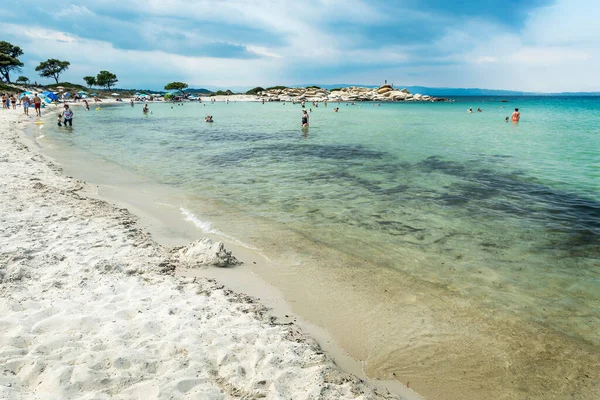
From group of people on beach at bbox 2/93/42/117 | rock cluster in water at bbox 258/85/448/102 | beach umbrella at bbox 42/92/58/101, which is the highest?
rock cluster in water at bbox 258/85/448/102

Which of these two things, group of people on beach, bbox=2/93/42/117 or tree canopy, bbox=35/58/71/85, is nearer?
group of people on beach, bbox=2/93/42/117

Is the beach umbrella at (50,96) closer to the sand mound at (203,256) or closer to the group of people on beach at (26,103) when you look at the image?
the group of people on beach at (26,103)

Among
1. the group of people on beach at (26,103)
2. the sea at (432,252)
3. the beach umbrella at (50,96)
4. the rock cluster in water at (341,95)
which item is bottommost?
the sea at (432,252)

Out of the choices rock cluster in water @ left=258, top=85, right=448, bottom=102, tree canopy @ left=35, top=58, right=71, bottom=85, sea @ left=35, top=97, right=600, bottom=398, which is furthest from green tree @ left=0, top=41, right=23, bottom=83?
sea @ left=35, top=97, right=600, bottom=398

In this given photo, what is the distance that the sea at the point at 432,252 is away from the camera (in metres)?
4.64

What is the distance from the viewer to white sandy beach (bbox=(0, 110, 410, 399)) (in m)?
3.54

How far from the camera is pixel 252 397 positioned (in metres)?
3.52

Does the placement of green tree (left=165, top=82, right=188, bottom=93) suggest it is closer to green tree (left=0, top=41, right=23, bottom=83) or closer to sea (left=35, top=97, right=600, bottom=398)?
green tree (left=0, top=41, right=23, bottom=83)

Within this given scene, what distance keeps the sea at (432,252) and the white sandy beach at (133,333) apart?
3.34 feet

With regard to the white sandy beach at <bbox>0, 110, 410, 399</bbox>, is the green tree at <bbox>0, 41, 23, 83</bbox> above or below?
above

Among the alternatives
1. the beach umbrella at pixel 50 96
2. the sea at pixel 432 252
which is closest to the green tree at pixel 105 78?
the beach umbrella at pixel 50 96

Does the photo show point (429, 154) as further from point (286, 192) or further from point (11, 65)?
point (11, 65)

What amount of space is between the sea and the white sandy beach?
102 centimetres

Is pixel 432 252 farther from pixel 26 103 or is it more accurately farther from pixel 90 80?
pixel 90 80
